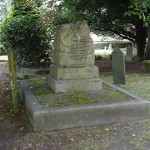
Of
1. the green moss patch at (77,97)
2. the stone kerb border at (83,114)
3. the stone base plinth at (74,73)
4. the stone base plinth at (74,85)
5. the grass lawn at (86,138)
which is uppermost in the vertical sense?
the stone base plinth at (74,73)

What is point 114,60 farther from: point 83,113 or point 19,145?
point 19,145

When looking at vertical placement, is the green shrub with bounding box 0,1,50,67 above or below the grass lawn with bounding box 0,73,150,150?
above

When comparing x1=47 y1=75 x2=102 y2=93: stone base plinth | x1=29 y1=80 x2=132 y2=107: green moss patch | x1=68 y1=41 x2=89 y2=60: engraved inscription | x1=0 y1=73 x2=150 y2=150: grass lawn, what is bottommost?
x1=0 y1=73 x2=150 y2=150: grass lawn

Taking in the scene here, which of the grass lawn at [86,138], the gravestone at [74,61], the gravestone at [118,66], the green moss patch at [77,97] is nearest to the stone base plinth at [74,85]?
the gravestone at [74,61]

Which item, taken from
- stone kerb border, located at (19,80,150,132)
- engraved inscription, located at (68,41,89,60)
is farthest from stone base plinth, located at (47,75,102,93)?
stone kerb border, located at (19,80,150,132)

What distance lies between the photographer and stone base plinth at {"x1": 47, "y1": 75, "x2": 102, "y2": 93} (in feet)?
19.8

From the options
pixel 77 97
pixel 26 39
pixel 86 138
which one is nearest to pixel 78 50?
pixel 77 97

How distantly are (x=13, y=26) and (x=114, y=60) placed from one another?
202 inches

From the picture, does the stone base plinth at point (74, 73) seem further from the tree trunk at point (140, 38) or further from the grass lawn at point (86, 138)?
the tree trunk at point (140, 38)

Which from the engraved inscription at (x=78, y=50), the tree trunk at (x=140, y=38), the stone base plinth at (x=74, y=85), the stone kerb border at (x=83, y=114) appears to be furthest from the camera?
the tree trunk at (x=140, y=38)

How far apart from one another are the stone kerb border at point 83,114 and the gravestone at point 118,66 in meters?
3.28

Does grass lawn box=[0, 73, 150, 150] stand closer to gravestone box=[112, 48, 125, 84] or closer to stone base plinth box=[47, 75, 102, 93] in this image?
stone base plinth box=[47, 75, 102, 93]

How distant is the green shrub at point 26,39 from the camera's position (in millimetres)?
11625

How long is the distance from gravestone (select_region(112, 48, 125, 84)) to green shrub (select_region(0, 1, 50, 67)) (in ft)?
13.6
